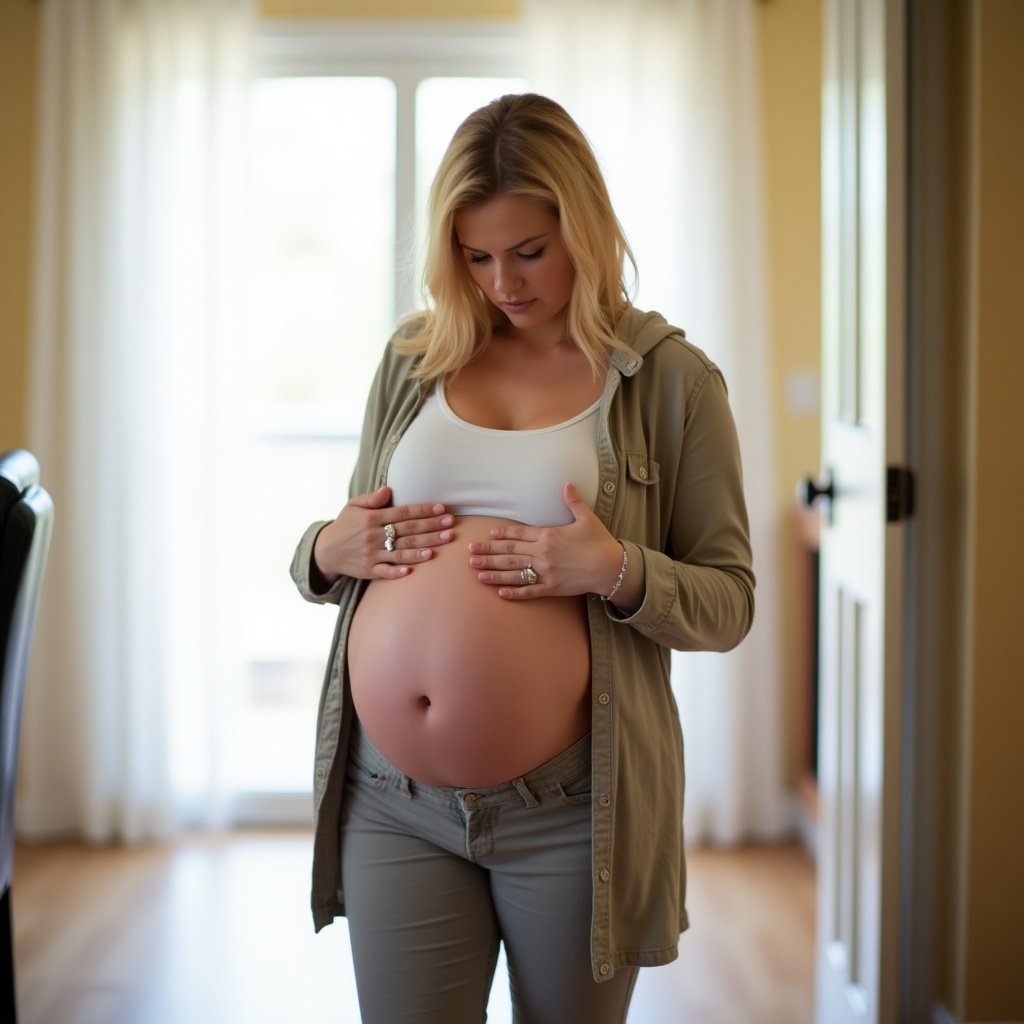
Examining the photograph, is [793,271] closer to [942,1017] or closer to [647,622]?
[942,1017]

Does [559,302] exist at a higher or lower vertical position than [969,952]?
higher

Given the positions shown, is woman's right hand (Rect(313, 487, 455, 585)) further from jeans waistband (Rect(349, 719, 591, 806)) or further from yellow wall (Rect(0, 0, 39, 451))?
yellow wall (Rect(0, 0, 39, 451))

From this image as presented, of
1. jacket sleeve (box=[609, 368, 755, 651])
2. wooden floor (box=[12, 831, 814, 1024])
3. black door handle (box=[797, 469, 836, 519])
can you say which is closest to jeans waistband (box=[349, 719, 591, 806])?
jacket sleeve (box=[609, 368, 755, 651])

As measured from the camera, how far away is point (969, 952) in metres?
1.95

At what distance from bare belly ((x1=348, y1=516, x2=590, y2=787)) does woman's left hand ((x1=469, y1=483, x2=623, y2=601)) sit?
2cm

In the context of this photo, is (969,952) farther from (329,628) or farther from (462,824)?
(329,628)

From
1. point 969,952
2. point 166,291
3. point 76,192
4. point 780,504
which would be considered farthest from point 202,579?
point 969,952

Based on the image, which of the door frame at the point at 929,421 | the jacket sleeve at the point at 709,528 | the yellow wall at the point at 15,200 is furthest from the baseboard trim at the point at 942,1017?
the yellow wall at the point at 15,200

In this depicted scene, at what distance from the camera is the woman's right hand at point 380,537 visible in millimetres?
1428

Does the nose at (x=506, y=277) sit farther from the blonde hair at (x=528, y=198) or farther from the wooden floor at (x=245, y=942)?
the wooden floor at (x=245, y=942)

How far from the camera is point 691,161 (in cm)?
350

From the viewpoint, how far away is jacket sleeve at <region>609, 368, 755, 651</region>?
55.5 inches

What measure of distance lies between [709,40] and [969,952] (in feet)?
8.12

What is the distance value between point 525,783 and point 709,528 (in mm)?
351
